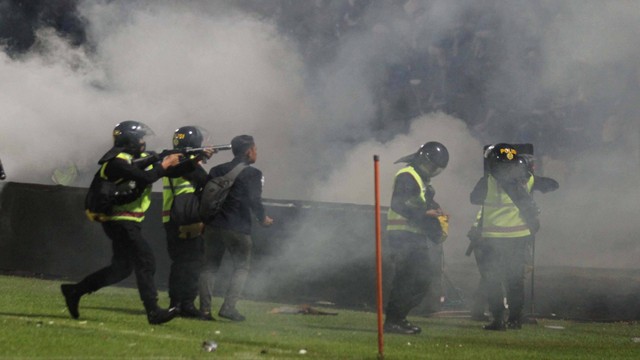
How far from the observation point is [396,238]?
38.3 feet

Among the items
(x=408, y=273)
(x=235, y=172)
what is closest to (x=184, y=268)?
(x=235, y=172)

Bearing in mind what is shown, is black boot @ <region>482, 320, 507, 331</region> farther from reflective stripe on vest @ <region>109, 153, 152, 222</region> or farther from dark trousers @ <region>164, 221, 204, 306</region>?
reflective stripe on vest @ <region>109, 153, 152, 222</region>

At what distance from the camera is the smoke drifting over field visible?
846 inches

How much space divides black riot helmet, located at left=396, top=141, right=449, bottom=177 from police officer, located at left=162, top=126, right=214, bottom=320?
6.36 feet

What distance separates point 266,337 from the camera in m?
10.4

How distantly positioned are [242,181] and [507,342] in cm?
285

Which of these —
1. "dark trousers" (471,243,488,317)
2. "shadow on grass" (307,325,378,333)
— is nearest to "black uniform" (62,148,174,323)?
"shadow on grass" (307,325,378,333)

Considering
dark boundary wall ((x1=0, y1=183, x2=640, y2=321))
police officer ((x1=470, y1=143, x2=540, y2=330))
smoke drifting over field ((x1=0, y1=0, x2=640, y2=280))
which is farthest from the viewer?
smoke drifting over field ((x1=0, y1=0, x2=640, y2=280))

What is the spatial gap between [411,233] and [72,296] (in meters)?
3.06

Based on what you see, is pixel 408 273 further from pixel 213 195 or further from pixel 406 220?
pixel 213 195

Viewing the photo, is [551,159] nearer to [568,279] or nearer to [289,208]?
[568,279]

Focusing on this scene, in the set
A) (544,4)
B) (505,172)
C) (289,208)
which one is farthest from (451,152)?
(505,172)

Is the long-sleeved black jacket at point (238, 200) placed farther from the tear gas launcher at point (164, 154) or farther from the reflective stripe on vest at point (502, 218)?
the reflective stripe on vest at point (502, 218)

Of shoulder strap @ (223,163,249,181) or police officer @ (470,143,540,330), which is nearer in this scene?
shoulder strap @ (223,163,249,181)
